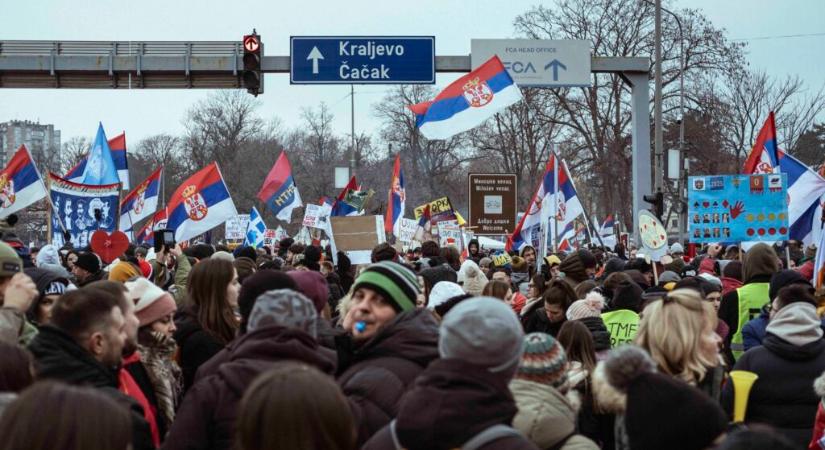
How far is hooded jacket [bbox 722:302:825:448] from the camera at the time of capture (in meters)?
5.56

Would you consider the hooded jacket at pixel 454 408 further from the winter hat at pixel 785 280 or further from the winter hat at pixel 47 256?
the winter hat at pixel 47 256

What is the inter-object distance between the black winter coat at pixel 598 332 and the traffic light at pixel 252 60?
13.2 m

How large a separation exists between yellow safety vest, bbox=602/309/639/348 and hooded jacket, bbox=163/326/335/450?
392 cm

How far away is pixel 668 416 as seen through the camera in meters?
3.25

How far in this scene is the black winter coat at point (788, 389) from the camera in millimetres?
5559

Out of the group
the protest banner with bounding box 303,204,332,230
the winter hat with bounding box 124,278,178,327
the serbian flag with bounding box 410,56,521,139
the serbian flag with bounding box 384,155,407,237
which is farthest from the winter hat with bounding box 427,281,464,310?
the protest banner with bounding box 303,204,332,230

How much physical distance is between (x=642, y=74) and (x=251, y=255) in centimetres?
1174

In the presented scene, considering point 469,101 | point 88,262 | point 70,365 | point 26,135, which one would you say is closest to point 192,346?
point 70,365

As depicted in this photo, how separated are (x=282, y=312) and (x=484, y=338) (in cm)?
101

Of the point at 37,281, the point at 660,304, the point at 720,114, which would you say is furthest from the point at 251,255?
the point at 720,114

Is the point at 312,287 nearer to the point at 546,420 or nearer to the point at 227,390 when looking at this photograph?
the point at 227,390

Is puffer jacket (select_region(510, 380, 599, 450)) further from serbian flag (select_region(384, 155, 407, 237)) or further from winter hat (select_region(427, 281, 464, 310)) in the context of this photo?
serbian flag (select_region(384, 155, 407, 237))

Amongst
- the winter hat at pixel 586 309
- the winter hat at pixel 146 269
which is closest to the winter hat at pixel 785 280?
the winter hat at pixel 586 309

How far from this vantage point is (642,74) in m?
22.0
